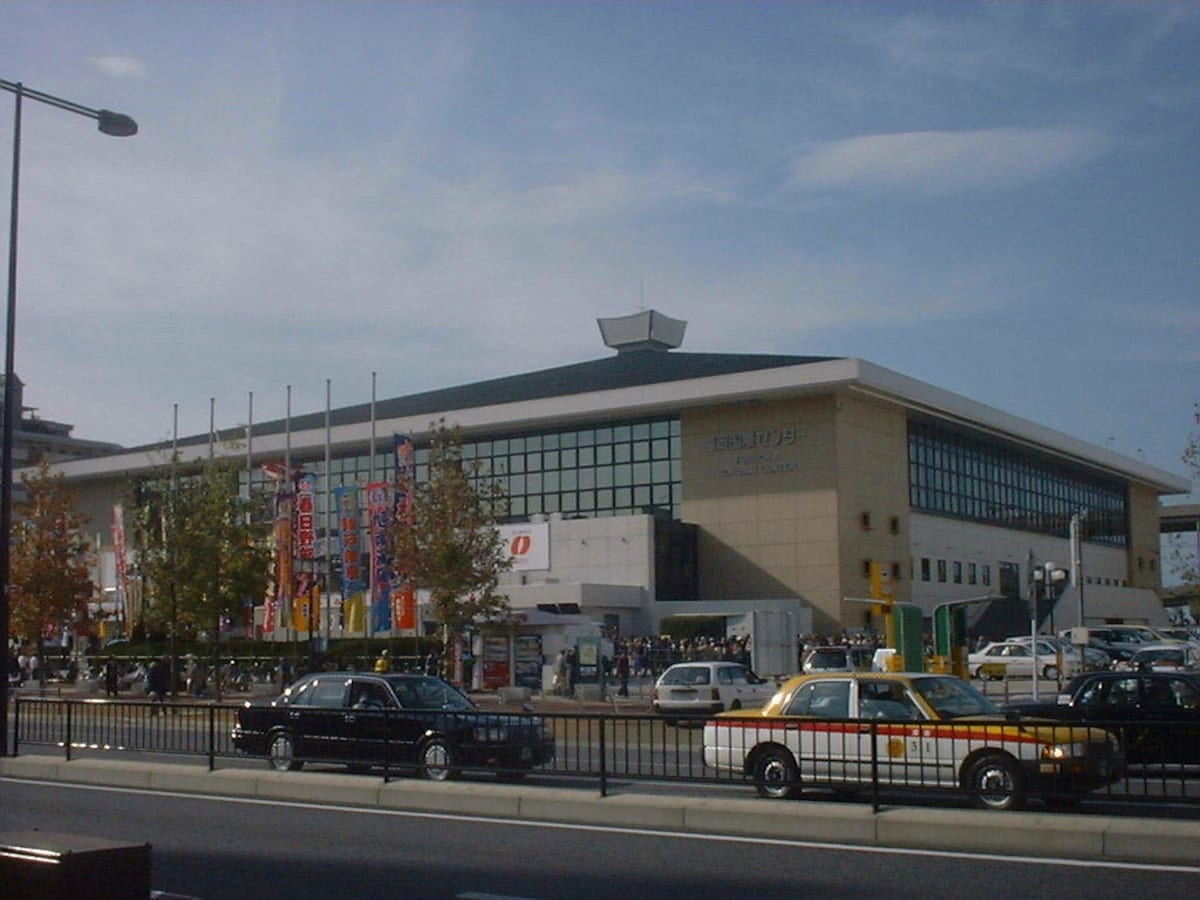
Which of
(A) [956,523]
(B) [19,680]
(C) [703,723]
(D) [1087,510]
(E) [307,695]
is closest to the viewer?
(C) [703,723]

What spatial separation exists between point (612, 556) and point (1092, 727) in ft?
176

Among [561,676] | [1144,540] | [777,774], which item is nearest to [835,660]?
[561,676]

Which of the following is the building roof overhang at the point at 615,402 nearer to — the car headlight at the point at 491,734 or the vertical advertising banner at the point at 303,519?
the vertical advertising banner at the point at 303,519

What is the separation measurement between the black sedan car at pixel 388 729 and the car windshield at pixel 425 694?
15mm

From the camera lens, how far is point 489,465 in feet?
249

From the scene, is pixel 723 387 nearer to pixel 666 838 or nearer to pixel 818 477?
pixel 818 477

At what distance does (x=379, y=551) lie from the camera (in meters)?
53.9

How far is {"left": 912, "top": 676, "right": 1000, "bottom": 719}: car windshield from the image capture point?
16.5m

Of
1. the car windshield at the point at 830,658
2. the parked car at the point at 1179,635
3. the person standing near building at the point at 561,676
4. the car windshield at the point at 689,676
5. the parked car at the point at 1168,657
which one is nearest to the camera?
the car windshield at the point at 689,676

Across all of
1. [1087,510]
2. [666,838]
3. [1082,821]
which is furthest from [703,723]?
[1087,510]

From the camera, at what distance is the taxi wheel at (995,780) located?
47.3 feet

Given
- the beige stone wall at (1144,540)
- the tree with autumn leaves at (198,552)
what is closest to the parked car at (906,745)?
the tree with autumn leaves at (198,552)

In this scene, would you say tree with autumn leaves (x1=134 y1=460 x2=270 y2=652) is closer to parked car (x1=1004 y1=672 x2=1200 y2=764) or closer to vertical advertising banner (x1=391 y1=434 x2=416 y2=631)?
vertical advertising banner (x1=391 y1=434 x2=416 y2=631)

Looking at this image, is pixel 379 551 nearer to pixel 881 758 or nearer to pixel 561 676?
pixel 561 676
